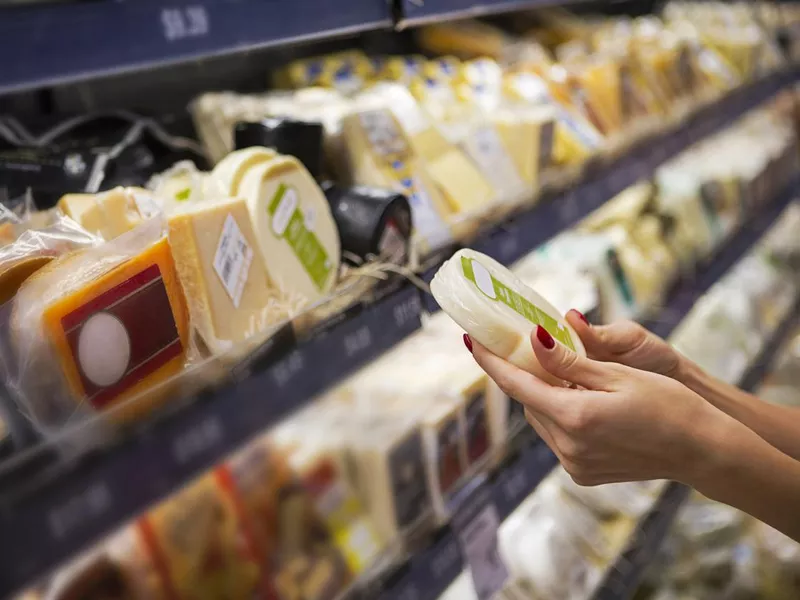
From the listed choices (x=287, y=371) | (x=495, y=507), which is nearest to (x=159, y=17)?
(x=287, y=371)

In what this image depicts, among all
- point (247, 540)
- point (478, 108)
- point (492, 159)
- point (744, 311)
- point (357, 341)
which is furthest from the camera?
point (744, 311)

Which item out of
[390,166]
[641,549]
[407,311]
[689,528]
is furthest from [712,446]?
[689,528]

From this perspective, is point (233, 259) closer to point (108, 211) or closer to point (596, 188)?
point (108, 211)

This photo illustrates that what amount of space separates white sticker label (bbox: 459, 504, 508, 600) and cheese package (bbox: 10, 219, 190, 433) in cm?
67

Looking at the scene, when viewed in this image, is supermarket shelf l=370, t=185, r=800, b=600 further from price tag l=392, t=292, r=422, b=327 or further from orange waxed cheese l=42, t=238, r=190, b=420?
orange waxed cheese l=42, t=238, r=190, b=420

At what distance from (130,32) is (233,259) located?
26cm

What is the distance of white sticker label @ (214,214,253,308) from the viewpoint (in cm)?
87

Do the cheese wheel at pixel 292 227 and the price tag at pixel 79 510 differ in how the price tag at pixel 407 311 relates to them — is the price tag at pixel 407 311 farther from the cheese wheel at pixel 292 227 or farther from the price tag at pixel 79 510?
the price tag at pixel 79 510

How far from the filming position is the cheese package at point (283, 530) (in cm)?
110

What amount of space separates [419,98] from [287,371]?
94 centimetres

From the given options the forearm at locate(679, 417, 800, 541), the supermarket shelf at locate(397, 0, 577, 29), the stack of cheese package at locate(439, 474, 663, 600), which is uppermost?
the supermarket shelf at locate(397, 0, 577, 29)

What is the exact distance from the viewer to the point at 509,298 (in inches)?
36.4

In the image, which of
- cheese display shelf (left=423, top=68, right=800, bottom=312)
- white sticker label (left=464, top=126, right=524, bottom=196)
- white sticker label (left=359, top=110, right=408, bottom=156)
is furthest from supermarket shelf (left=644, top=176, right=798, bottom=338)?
white sticker label (left=359, top=110, right=408, bottom=156)

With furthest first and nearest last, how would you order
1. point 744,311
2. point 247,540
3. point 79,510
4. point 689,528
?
point 744,311 < point 689,528 < point 247,540 < point 79,510
